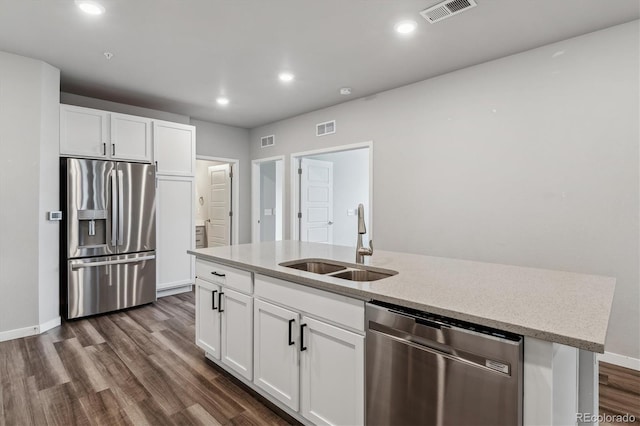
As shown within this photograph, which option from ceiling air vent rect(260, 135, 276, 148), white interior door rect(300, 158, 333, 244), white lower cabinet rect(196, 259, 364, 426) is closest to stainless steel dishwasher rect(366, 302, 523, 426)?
white lower cabinet rect(196, 259, 364, 426)

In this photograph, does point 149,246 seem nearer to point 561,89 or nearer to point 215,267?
point 215,267

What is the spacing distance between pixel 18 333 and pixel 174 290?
1778 mm

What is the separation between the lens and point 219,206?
635 cm

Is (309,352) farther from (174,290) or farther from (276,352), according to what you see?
(174,290)

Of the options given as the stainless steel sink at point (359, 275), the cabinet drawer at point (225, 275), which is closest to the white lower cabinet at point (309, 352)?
the cabinet drawer at point (225, 275)

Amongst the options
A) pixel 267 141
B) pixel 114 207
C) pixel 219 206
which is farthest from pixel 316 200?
pixel 114 207

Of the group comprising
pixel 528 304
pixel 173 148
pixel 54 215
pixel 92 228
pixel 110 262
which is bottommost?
pixel 110 262

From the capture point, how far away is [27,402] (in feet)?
6.91

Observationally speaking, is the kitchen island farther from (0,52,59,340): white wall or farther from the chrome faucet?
(0,52,59,340): white wall

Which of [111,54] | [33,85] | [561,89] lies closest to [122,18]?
[111,54]

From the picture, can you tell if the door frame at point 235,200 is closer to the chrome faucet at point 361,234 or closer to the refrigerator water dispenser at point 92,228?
the refrigerator water dispenser at point 92,228

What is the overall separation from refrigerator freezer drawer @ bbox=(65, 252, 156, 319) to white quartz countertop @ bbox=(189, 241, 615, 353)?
2.37 metres

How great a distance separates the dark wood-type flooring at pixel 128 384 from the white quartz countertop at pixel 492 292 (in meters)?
0.87

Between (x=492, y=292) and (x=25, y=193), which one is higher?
(x=25, y=193)
